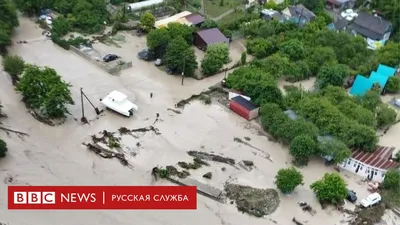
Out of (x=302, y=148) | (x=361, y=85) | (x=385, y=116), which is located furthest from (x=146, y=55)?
(x=385, y=116)

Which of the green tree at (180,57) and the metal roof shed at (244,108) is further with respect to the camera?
the green tree at (180,57)

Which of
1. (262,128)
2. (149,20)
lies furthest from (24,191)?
(149,20)

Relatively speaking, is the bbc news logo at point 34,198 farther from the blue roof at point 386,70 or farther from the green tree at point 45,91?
the blue roof at point 386,70

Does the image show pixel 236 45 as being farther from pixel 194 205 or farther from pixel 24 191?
pixel 24 191

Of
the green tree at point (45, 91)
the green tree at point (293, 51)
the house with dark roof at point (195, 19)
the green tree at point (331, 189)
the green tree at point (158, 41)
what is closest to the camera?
the green tree at point (331, 189)

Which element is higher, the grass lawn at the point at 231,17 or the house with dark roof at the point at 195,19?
the house with dark roof at the point at 195,19

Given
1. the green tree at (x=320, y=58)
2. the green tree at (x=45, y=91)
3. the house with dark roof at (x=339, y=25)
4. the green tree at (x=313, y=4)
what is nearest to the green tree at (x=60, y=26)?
the green tree at (x=45, y=91)
